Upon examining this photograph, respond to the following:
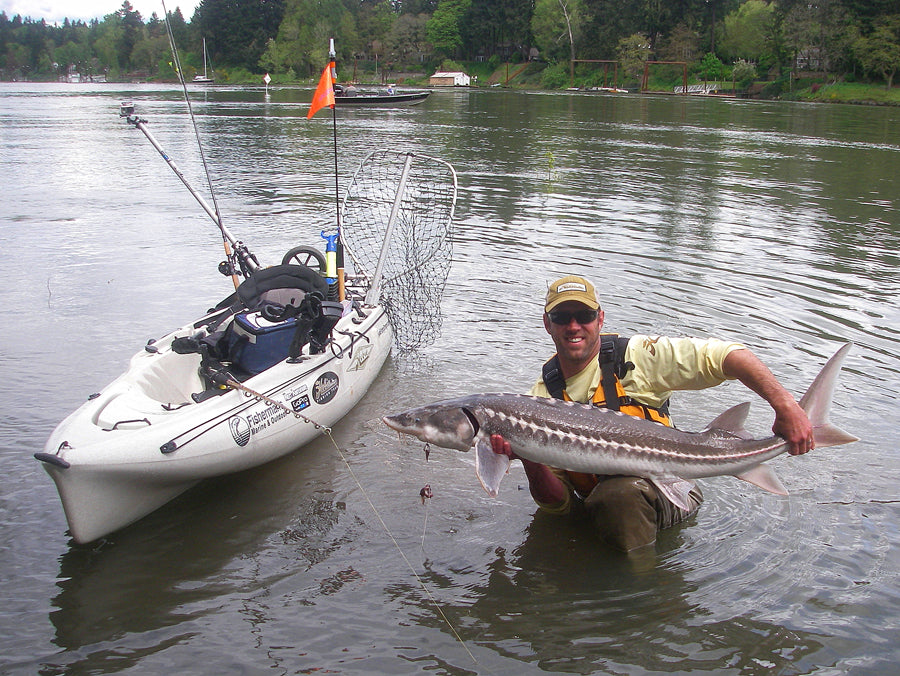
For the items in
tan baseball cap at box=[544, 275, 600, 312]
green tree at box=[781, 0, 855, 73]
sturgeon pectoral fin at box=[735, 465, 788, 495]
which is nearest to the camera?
sturgeon pectoral fin at box=[735, 465, 788, 495]

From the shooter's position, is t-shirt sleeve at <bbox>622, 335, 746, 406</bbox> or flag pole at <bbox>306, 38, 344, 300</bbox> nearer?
t-shirt sleeve at <bbox>622, 335, 746, 406</bbox>

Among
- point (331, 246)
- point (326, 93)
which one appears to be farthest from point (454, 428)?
point (326, 93)

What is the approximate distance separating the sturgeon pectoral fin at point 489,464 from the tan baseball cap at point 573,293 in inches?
37.8

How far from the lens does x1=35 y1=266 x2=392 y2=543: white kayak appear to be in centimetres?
520

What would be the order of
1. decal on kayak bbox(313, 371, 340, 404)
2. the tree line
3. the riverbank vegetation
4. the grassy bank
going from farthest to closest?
the tree line, the riverbank vegetation, the grassy bank, decal on kayak bbox(313, 371, 340, 404)

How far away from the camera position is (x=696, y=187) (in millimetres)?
21078

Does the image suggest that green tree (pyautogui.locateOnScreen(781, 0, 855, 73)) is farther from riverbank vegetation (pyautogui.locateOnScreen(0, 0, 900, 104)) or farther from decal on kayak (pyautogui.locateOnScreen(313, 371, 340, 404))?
decal on kayak (pyautogui.locateOnScreen(313, 371, 340, 404))

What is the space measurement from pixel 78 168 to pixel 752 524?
82.7ft

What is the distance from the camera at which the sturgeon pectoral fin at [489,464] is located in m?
4.37

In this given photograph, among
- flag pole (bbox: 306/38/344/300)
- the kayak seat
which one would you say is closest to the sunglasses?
the kayak seat

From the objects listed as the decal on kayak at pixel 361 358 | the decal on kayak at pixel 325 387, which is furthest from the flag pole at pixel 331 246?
the decal on kayak at pixel 325 387

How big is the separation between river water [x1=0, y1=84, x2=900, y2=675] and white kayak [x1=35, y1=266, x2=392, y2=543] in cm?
33

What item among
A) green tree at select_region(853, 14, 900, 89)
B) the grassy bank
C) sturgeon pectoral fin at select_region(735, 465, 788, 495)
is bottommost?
sturgeon pectoral fin at select_region(735, 465, 788, 495)

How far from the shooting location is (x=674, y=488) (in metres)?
4.73
